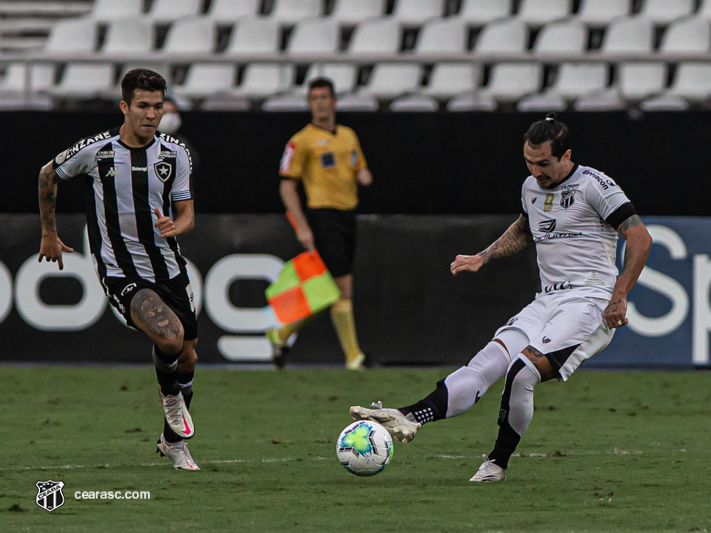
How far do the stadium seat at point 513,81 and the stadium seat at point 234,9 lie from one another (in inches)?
164

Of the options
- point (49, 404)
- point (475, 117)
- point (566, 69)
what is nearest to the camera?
point (49, 404)

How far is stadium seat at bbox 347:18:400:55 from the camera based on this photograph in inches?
630

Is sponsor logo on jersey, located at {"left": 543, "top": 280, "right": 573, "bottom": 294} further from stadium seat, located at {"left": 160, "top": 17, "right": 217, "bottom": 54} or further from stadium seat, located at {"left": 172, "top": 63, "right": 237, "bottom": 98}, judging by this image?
stadium seat, located at {"left": 160, "top": 17, "right": 217, "bottom": 54}

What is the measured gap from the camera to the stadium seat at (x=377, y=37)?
16000 millimetres

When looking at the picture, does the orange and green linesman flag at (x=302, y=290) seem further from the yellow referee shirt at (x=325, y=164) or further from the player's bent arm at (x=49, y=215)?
the player's bent arm at (x=49, y=215)

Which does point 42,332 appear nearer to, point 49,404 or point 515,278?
point 49,404

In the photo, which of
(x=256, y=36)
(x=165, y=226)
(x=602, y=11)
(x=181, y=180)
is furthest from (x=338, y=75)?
(x=165, y=226)

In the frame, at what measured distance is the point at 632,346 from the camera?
39.3 feet

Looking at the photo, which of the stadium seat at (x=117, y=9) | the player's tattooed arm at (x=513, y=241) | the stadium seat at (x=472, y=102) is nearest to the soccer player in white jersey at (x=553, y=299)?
the player's tattooed arm at (x=513, y=241)

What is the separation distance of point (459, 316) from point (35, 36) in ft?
31.1

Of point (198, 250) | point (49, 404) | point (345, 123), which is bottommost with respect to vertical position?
point (49, 404)

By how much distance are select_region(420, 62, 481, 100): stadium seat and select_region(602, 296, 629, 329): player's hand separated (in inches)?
315

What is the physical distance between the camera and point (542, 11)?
1600 cm

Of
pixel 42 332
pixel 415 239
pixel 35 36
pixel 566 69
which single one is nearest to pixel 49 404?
pixel 42 332
